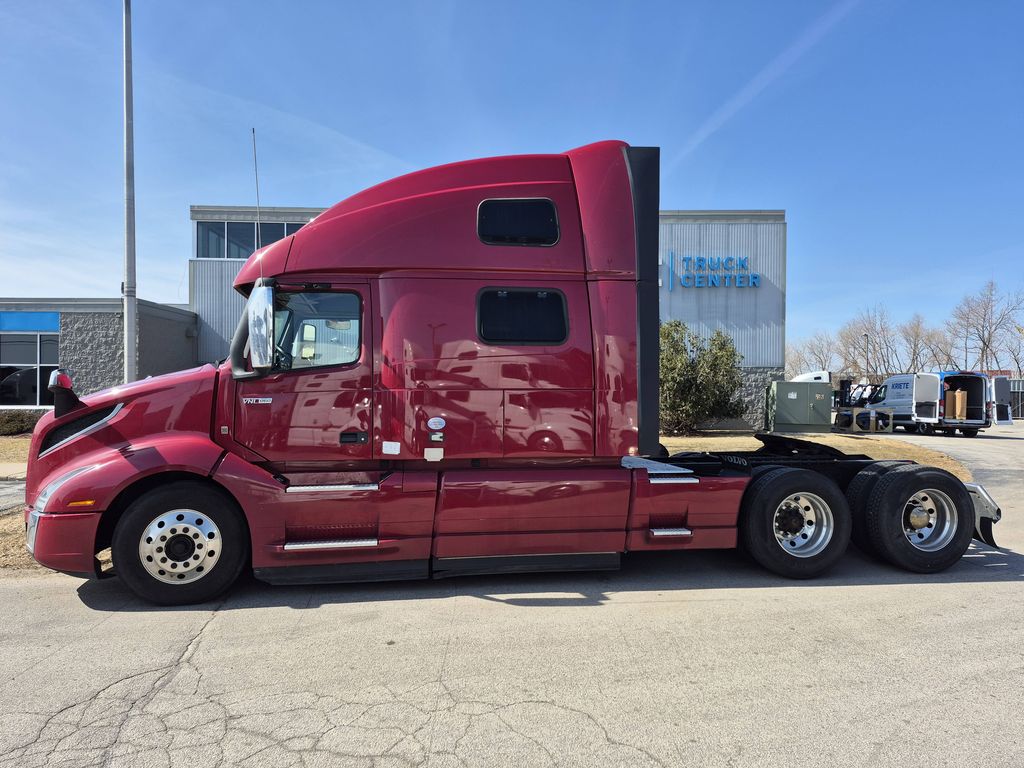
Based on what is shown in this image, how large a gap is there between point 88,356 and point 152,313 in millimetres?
2453

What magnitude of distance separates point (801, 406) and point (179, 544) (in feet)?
74.0

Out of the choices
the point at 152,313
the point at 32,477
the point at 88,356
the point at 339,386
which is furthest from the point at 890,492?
the point at 88,356

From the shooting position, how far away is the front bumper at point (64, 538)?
14.2 feet

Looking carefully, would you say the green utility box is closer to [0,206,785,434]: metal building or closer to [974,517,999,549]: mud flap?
[0,206,785,434]: metal building

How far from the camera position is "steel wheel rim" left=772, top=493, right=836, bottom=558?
5215 mm

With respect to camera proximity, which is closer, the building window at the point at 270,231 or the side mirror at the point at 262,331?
the side mirror at the point at 262,331

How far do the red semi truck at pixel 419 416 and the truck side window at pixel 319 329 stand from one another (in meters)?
0.02

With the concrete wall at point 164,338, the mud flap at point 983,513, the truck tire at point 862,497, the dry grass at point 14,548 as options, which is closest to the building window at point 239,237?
the concrete wall at point 164,338

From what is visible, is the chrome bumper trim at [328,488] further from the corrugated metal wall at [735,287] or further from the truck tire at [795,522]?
the corrugated metal wall at [735,287]

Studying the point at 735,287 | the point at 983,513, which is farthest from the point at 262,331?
the point at 735,287

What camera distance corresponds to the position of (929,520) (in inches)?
214

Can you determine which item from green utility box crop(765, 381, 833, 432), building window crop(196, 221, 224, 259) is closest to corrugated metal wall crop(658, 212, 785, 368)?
green utility box crop(765, 381, 833, 432)

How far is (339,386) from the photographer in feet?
15.4

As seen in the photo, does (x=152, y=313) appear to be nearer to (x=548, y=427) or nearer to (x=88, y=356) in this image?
(x=88, y=356)
